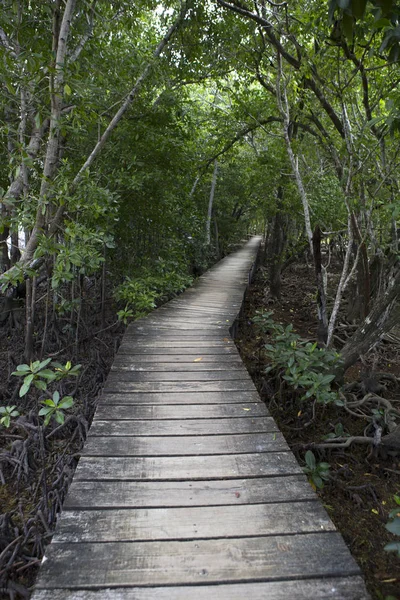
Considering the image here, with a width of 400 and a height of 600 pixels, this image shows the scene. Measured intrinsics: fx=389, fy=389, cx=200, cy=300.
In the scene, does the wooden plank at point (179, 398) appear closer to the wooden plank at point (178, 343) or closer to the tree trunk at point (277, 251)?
the wooden plank at point (178, 343)

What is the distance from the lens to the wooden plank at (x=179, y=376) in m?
3.34

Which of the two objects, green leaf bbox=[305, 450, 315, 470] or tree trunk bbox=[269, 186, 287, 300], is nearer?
green leaf bbox=[305, 450, 315, 470]

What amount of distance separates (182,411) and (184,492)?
35.3 inches

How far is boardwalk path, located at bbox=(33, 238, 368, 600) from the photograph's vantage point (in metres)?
1.36

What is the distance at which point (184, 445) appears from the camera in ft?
7.59

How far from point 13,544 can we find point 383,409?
369 cm

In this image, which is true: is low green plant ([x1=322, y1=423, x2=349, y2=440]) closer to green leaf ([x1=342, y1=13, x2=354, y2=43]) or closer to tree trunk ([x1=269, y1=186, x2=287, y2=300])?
green leaf ([x1=342, y1=13, x2=354, y2=43])

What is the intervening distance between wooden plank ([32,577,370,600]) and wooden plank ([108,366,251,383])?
78.5 inches

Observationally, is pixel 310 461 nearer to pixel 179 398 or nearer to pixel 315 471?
pixel 315 471

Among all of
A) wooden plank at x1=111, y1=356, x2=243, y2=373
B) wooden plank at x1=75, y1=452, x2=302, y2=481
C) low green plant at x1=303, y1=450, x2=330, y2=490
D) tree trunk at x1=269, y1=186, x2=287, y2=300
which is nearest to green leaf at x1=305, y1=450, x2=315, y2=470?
low green plant at x1=303, y1=450, x2=330, y2=490

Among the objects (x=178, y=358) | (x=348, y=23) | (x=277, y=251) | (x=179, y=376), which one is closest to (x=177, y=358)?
(x=178, y=358)

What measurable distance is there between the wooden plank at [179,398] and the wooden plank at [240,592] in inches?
61.0

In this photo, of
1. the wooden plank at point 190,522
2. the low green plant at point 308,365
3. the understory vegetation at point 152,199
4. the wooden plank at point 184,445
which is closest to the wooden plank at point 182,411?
the wooden plank at point 184,445

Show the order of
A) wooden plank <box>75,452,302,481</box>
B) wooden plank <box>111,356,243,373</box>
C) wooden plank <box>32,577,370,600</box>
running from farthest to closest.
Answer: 1. wooden plank <box>111,356,243,373</box>
2. wooden plank <box>75,452,302,481</box>
3. wooden plank <box>32,577,370,600</box>
